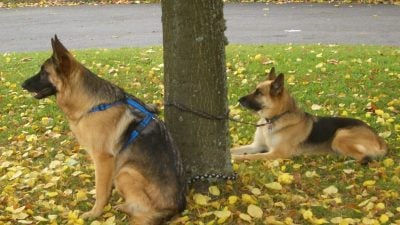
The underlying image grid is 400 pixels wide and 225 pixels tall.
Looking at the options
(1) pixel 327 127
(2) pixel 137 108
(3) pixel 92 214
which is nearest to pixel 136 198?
(3) pixel 92 214

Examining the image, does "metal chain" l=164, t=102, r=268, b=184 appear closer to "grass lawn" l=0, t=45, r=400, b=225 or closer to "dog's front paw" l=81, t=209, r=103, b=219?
"grass lawn" l=0, t=45, r=400, b=225

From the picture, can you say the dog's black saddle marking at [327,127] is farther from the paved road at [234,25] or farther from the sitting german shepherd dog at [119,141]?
the paved road at [234,25]

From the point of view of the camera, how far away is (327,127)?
680 centimetres

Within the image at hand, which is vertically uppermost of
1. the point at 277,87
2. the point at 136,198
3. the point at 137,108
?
the point at 137,108

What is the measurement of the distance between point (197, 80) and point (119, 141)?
2.98ft

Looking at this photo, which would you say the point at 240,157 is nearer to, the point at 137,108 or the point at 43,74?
the point at 137,108

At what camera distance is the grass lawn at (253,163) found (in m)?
4.88

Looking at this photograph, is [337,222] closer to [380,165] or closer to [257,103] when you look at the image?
[380,165]

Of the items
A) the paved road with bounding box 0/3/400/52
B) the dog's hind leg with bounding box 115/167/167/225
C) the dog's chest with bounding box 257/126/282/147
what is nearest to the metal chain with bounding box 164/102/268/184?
the dog's hind leg with bounding box 115/167/167/225

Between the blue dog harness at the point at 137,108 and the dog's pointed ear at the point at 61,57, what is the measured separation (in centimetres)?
46

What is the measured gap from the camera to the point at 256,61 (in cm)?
1062

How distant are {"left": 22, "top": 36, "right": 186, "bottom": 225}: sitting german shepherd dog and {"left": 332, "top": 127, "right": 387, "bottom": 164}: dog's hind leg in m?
2.48

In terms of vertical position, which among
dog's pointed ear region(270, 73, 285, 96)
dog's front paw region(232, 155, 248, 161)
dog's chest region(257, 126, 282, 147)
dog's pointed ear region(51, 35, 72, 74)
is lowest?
dog's front paw region(232, 155, 248, 161)

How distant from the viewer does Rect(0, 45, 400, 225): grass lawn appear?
488 cm
